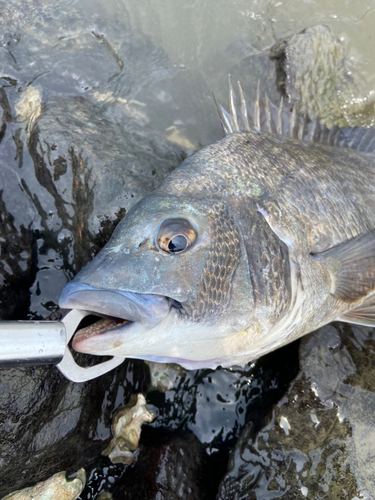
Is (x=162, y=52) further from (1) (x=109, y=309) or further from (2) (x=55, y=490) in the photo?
(2) (x=55, y=490)

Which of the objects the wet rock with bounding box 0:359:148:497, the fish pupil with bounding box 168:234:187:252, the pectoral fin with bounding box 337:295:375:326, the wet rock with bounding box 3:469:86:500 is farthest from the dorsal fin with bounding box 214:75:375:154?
the wet rock with bounding box 3:469:86:500

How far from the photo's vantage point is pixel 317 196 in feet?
7.87

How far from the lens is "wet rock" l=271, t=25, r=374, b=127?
3793mm

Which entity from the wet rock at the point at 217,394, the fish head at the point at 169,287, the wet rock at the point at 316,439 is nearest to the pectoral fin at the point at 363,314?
the wet rock at the point at 316,439

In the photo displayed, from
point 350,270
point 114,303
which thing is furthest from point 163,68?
point 114,303

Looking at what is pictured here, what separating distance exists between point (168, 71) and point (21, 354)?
347cm

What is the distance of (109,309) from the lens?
157 centimetres

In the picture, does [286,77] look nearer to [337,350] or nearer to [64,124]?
[64,124]

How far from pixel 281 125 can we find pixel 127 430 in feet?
9.15

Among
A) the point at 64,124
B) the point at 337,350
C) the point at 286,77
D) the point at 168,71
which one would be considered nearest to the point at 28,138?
the point at 64,124

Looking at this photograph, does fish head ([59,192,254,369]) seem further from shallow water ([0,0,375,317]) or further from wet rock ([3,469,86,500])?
shallow water ([0,0,375,317])

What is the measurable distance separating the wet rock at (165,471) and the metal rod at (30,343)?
1.58 metres

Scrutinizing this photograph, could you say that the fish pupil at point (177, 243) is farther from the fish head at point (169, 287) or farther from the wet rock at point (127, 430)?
the wet rock at point (127, 430)

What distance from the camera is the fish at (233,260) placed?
5.41 feet
